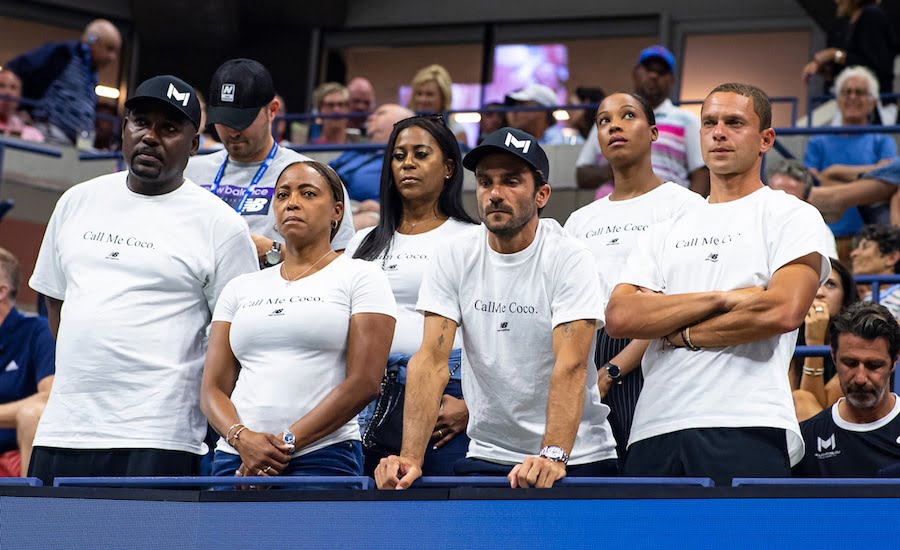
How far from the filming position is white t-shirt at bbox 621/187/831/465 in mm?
3447

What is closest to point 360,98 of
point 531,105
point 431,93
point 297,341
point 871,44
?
point 431,93

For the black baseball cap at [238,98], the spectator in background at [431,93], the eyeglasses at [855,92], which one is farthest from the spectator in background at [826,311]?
the spectator in background at [431,93]

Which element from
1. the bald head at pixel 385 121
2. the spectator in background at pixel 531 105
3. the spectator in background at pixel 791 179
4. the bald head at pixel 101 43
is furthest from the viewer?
the bald head at pixel 101 43

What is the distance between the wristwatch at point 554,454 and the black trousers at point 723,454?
0.92 feet

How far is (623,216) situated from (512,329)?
85 centimetres

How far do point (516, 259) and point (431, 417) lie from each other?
0.52 metres

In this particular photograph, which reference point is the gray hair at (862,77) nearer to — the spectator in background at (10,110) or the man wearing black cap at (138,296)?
the man wearing black cap at (138,296)

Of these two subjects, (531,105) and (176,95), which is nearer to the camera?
(176,95)

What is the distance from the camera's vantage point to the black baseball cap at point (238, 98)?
4.77 metres

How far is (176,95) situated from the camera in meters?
4.17

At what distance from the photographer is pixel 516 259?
12.3 ft

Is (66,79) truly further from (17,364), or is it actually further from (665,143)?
(665,143)

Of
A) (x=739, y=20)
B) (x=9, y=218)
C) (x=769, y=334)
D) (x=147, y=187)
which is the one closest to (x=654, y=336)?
(x=769, y=334)

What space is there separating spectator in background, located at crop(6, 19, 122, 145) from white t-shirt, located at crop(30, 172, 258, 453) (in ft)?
23.4
